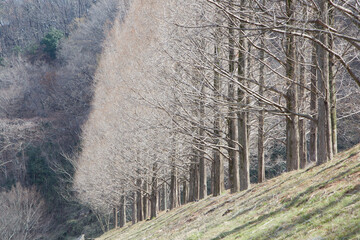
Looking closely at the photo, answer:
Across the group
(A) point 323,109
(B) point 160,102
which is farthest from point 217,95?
(B) point 160,102

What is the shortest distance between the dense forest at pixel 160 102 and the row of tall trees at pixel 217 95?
7cm

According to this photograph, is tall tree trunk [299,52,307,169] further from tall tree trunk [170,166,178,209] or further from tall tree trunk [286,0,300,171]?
tall tree trunk [170,166,178,209]

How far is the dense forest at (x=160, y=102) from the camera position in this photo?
9.20 metres

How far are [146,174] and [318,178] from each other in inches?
599

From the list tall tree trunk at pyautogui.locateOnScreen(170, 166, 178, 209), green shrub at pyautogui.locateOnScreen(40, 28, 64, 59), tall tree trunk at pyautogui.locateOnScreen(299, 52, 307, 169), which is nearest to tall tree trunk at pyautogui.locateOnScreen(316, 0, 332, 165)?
tall tree trunk at pyautogui.locateOnScreen(299, 52, 307, 169)

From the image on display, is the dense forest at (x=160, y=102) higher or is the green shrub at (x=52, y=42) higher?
the green shrub at (x=52, y=42)

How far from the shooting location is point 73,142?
5341cm

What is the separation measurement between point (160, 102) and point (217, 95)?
3511 mm

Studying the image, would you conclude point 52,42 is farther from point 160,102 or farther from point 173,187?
point 160,102

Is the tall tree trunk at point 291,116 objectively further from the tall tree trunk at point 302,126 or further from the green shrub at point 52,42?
the green shrub at point 52,42

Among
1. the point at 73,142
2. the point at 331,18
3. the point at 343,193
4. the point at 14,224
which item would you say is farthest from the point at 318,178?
the point at 73,142

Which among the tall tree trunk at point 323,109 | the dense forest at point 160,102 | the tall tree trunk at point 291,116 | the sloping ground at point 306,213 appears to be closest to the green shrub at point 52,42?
the dense forest at point 160,102

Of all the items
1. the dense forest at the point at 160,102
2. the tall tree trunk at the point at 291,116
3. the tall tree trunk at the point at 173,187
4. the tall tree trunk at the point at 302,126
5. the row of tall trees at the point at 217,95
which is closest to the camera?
the row of tall trees at the point at 217,95

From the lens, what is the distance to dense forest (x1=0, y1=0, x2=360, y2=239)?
920 centimetres
